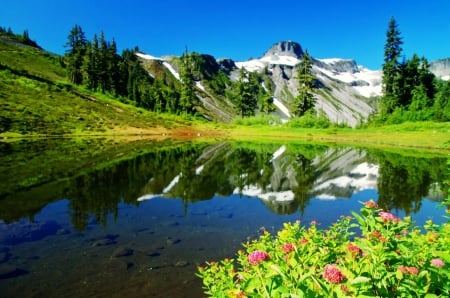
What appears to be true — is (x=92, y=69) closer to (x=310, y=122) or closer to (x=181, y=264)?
(x=310, y=122)

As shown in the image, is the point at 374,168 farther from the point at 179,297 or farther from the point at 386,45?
the point at 386,45

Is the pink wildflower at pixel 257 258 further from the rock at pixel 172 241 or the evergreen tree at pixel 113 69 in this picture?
the evergreen tree at pixel 113 69

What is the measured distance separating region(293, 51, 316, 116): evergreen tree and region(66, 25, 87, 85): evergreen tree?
73134mm

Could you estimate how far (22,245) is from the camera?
10.4 m

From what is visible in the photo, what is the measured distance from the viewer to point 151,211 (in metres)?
14.8

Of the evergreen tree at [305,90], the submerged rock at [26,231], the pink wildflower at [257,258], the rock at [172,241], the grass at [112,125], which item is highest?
the evergreen tree at [305,90]

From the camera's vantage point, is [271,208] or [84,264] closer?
[84,264]

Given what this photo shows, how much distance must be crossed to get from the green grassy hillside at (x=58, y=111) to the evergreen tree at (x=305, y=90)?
104 feet

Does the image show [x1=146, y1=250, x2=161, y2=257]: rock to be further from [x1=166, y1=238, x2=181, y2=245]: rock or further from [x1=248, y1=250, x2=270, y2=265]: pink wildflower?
[x1=248, y1=250, x2=270, y2=265]: pink wildflower

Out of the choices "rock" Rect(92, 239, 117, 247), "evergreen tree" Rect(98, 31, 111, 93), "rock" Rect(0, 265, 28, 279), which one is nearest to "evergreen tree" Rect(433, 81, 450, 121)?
"rock" Rect(92, 239, 117, 247)

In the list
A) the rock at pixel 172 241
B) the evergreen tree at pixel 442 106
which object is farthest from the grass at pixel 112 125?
the rock at pixel 172 241

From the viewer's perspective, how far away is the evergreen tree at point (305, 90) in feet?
293

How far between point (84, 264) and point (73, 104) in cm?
8352

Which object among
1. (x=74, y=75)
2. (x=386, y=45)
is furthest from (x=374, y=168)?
(x=74, y=75)
